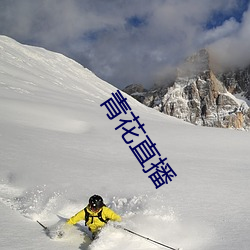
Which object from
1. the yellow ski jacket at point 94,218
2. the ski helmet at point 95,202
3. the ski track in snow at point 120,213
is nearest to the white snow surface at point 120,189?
the ski track in snow at point 120,213

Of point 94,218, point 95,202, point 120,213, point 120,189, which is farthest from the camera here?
point 120,189

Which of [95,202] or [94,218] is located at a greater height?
[95,202]

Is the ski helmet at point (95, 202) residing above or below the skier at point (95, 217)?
above

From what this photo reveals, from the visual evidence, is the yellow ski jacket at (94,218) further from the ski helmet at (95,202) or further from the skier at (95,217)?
the ski helmet at (95,202)

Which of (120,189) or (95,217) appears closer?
(95,217)

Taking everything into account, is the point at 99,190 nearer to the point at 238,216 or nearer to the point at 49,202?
the point at 49,202

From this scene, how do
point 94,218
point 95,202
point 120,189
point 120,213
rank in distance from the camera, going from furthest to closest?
point 120,189
point 120,213
point 94,218
point 95,202

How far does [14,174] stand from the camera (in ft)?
28.1

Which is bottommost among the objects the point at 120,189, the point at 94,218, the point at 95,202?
the point at 94,218

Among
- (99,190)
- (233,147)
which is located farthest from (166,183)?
(233,147)

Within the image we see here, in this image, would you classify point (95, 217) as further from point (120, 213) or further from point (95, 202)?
point (120, 213)

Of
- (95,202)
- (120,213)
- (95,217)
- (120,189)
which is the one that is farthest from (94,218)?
(120,189)

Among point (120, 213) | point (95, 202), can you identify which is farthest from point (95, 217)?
point (120, 213)

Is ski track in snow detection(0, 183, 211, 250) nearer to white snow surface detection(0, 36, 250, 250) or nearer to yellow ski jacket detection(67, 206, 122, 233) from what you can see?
white snow surface detection(0, 36, 250, 250)
